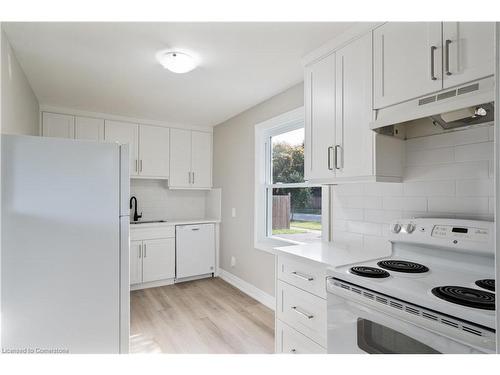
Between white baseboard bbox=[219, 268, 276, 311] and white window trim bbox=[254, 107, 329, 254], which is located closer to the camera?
white baseboard bbox=[219, 268, 276, 311]

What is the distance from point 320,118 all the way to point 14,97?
92.5 inches

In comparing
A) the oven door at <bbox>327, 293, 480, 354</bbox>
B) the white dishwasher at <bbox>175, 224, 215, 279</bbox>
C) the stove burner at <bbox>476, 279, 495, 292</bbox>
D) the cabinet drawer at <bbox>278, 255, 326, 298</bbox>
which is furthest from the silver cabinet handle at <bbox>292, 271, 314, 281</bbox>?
the white dishwasher at <bbox>175, 224, 215, 279</bbox>

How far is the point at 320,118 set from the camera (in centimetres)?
201

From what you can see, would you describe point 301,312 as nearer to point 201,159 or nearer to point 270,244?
point 270,244

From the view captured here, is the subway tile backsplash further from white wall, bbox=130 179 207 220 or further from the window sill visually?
white wall, bbox=130 179 207 220

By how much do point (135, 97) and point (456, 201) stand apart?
3106 millimetres

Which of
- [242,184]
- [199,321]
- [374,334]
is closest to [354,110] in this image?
[374,334]

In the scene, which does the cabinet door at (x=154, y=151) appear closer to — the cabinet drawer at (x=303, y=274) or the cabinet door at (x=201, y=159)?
the cabinet door at (x=201, y=159)

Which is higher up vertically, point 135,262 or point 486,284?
point 486,284

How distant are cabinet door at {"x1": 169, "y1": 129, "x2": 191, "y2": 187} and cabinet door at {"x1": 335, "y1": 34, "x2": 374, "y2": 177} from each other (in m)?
2.85

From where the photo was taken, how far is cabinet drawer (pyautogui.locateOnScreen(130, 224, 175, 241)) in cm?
362

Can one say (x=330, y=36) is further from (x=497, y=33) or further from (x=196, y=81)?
(x=497, y=33)

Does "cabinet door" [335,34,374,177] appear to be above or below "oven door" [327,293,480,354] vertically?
above
